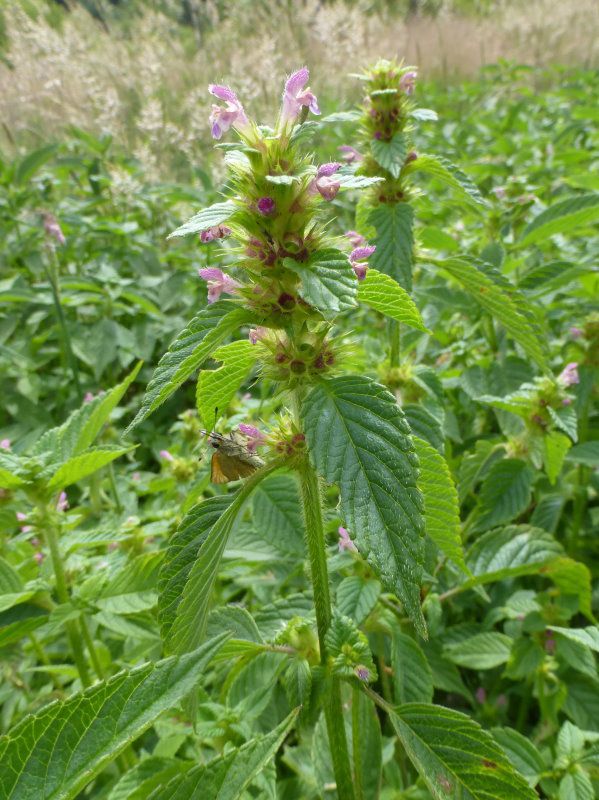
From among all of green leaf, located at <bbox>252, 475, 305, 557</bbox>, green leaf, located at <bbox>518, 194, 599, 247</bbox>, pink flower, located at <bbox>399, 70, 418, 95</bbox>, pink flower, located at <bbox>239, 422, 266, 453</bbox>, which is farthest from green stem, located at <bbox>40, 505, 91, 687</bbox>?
green leaf, located at <bbox>518, 194, 599, 247</bbox>

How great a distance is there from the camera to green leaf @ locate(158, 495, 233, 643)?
2.62 feet

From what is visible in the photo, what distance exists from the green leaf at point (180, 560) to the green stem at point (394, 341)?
2.08ft

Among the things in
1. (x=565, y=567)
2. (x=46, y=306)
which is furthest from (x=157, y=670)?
(x=46, y=306)

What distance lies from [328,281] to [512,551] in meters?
0.99

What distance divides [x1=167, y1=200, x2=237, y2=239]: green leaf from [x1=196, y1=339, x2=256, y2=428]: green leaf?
0.19 metres

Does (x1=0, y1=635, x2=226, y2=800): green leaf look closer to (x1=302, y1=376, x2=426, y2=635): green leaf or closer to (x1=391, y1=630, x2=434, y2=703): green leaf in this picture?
(x1=302, y1=376, x2=426, y2=635): green leaf

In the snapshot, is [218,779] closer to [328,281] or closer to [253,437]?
[253,437]

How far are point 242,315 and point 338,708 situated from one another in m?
0.59

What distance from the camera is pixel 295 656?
3.05 ft

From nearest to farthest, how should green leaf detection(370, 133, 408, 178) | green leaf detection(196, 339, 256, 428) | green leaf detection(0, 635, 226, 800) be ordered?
green leaf detection(0, 635, 226, 800) → green leaf detection(196, 339, 256, 428) → green leaf detection(370, 133, 408, 178)

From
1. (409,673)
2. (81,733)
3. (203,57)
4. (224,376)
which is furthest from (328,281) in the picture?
(203,57)

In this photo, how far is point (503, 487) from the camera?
153 cm

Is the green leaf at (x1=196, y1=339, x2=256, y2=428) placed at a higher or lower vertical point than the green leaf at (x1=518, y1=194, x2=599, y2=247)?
lower

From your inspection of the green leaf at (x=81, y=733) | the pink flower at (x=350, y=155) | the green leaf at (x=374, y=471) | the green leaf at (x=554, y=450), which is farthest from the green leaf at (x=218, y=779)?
the pink flower at (x=350, y=155)
